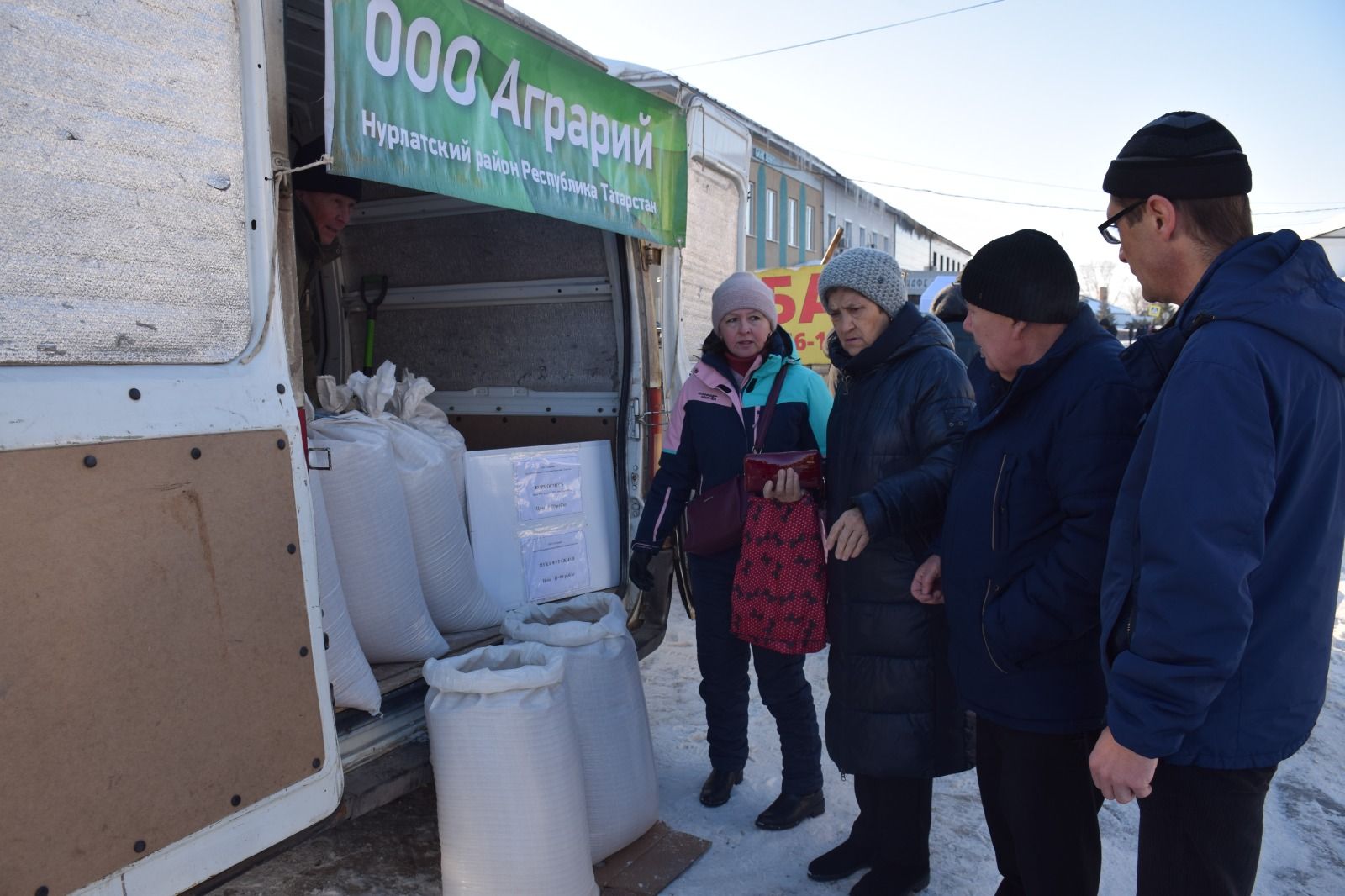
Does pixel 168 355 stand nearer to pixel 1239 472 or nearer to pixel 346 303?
pixel 1239 472

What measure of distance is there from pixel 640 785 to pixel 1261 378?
6.41 feet

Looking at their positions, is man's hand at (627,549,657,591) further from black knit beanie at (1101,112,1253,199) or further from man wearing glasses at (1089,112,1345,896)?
black knit beanie at (1101,112,1253,199)

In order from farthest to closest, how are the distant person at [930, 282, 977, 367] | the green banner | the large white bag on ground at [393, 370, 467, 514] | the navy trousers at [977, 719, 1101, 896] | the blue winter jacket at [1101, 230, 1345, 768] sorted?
1. the distant person at [930, 282, 977, 367]
2. the large white bag on ground at [393, 370, 467, 514]
3. the green banner
4. the navy trousers at [977, 719, 1101, 896]
5. the blue winter jacket at [1101, 230, 1345, 768]

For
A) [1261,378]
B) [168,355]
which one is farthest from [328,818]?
[1261,378]

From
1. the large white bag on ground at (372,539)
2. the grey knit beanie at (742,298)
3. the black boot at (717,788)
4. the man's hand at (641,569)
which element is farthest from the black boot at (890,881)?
the grey knit beanie at (742,298)

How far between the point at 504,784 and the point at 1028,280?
5.36 ft

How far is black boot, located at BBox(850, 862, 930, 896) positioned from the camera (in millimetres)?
2502

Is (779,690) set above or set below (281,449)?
below

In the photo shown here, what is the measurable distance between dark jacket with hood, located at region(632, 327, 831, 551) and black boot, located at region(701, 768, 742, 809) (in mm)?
991

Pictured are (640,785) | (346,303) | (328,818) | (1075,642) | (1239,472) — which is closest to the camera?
(1239,472)

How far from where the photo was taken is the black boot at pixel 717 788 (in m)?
3.07

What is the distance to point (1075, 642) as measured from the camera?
1.80 metres

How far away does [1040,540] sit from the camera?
5.88ft

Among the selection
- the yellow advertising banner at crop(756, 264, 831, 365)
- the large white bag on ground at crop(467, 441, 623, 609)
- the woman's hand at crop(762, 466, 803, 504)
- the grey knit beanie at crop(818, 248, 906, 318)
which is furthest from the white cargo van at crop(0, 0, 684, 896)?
the yellow advertising banner at crop(756, 264, 831, 365)
